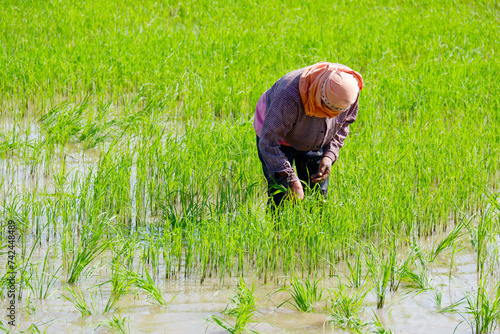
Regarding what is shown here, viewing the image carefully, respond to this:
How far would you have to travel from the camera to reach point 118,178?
3.83 meters

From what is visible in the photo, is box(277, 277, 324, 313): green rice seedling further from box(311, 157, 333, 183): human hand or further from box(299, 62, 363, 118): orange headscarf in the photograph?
box(299, 62, 363, 118): orange headscarf

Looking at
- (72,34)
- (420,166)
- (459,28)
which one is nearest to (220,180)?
(420,166)

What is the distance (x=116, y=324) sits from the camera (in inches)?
105

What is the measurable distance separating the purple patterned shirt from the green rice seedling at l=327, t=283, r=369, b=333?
672mm

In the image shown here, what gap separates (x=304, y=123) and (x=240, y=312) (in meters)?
1.08

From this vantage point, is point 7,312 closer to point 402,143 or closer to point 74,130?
point 74,130

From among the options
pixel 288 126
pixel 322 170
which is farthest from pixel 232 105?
pixel 288 126

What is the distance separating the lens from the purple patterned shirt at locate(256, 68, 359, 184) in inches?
122

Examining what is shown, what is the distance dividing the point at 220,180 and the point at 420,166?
1.40 m

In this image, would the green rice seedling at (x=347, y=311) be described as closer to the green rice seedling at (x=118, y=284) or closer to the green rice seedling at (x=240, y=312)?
the green rice seedling at (x=240, y=312)

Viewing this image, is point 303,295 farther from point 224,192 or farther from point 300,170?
point 224,192

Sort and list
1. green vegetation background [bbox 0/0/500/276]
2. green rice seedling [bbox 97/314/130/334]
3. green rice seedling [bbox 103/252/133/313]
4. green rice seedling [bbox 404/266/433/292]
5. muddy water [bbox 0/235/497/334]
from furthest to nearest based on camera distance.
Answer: green vegetation background [bbox 0/0/500/276]
green rice seedling [bbox 404/266/433/292]
green rice seedling [bbox 103/252/133/313]
muddy water [bbox 0/235/497/334]
green rice seedling [bbox 97/314/130/334]

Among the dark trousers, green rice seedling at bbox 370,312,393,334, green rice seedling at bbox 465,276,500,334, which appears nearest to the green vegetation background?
the dark trousers

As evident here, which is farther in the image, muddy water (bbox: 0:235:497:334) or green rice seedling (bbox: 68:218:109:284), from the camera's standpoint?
green rice seedling (bbox: 68:218:109:284)
